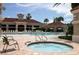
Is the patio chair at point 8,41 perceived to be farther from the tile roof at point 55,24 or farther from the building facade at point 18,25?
the tile roof at point 55,24

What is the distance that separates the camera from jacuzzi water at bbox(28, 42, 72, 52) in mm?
4100

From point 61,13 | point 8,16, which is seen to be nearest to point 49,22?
point 61,13

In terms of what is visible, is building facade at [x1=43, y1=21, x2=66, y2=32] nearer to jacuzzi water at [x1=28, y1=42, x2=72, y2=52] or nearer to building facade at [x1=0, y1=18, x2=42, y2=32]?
building facade at [x1=0, y1=18, x2=42, y2=32]

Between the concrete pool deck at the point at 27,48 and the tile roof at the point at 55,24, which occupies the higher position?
the tile roof at the point at 55,24

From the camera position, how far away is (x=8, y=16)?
4.09 meters

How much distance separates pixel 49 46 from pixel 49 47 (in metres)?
0.03

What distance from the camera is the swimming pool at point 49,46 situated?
411cm

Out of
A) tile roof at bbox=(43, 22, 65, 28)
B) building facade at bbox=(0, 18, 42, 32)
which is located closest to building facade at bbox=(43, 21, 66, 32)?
tile roof at bbox=(43, 22, 65, 28)

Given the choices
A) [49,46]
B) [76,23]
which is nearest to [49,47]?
[49,46]

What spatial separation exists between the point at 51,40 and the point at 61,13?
2.26 ft

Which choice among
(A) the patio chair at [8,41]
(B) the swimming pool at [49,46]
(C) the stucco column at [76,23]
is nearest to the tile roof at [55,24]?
(C) the stucco column at [76,23]

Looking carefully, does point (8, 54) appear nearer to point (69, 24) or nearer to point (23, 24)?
point (23, 24)

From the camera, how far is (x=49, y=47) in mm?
4160

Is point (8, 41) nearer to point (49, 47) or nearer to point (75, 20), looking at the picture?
point (49, 47)
